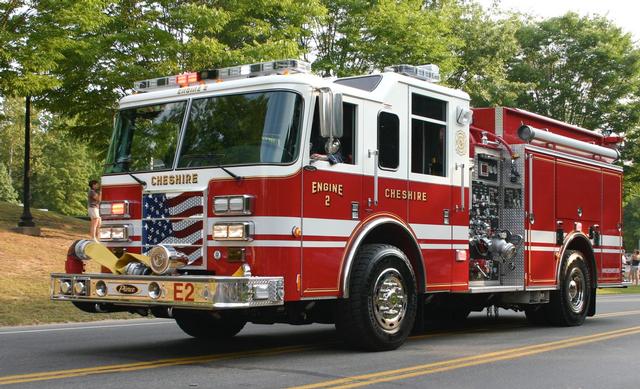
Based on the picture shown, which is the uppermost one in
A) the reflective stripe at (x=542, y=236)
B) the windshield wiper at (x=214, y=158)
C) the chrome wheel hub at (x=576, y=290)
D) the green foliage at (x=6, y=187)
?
the green foliage at (x=6, y=187)

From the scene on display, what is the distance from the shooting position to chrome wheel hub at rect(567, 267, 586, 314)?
1257 centimetres

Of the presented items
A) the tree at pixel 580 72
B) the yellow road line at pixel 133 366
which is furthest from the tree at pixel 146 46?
the tree at pixel 580 72

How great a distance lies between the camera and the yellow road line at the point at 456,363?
696cm

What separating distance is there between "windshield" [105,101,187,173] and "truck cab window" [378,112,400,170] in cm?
209

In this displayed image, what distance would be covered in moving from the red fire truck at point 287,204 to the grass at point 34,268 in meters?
4.48

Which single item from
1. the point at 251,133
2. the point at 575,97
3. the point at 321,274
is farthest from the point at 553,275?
the point at 575,97

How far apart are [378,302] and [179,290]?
2244mm

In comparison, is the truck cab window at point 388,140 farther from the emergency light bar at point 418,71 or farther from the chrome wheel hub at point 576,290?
the chrome wheel hub at point 576,290

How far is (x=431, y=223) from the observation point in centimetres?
973

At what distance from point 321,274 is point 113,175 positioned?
253 cm

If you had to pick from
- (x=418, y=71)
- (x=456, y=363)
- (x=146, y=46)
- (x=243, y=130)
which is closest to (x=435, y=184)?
(x=418, y=71)

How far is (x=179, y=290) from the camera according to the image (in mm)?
7664

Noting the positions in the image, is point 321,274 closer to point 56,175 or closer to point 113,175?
point 113,175

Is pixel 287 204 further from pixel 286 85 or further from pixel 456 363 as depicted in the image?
pixel 456 363
